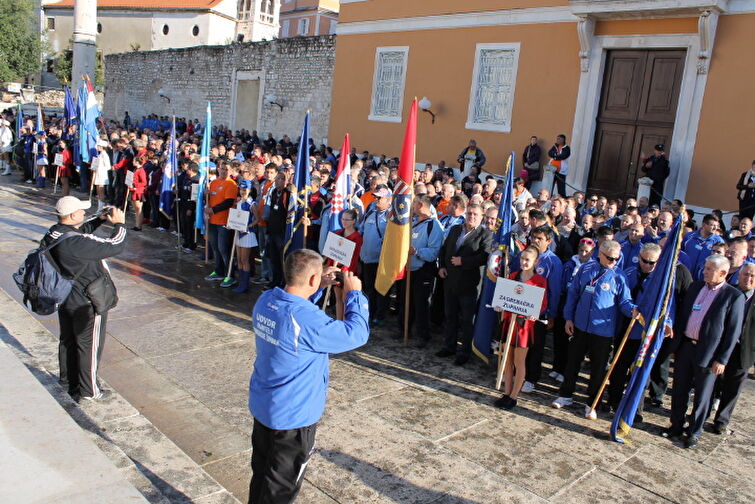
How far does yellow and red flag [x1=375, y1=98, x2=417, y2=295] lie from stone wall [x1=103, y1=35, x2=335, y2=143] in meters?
14.8

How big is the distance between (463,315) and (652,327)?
2.26 metres

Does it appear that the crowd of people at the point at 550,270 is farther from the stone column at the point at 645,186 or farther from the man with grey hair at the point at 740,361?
the stone column at the point at 645,186

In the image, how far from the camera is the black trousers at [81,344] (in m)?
5.01

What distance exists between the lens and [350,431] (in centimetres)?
513

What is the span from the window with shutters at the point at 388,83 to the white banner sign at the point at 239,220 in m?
10.2

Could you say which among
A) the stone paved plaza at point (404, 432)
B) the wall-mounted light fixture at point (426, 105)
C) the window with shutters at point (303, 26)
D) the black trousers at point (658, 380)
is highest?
the window with shutters at point (303, 26)

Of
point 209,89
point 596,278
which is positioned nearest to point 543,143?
point 596,278

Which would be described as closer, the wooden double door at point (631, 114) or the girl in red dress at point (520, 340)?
the girl in red dress at point (520, 340)

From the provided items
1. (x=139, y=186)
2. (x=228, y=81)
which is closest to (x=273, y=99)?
(x=228, y=81)

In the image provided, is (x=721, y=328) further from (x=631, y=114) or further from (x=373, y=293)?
(x=631, y=114)

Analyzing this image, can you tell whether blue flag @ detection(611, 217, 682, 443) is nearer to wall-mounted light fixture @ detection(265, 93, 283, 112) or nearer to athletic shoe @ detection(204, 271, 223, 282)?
athletic shoe @ detection(204, 271, 223, 282)

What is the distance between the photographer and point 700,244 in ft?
24.8

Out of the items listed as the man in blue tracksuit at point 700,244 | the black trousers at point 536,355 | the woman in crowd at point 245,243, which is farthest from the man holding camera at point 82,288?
the man in blue tracksuit at point 700,244

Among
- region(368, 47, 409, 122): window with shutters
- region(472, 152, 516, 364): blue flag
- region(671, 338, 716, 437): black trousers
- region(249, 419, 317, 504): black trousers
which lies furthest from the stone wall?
region(249, 419, 317, 504): black trousers
